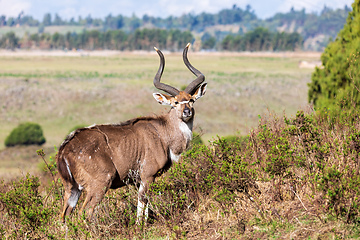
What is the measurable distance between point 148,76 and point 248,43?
99611 mm

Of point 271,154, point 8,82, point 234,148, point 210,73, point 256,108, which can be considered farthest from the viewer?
point 210,73

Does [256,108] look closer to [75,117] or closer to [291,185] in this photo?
[75,117]

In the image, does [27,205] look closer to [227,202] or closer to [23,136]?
[227,202]

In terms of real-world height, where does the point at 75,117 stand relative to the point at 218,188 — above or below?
below

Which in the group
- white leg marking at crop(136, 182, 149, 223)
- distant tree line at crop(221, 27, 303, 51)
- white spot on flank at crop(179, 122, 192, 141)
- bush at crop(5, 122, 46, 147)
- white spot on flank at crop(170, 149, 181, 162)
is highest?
white spot on flank at crop(179, 122, 192, 141)

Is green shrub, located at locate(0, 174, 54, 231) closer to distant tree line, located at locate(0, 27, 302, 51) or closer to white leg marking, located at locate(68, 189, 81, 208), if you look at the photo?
white leg marking, located at locate(68, 189, 81, 208)

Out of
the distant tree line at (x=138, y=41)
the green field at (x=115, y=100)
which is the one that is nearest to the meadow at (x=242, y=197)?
the green field at (x=115, y=100)

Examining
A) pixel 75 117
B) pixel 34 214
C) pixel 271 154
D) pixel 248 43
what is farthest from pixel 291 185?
pixel 248 43

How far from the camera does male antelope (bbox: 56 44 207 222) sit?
25.4 ft

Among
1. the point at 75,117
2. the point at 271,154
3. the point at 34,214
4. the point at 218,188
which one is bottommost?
the point at 75,117

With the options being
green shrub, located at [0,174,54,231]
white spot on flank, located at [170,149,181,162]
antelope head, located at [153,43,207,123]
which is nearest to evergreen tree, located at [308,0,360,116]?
antelope head, located at [153,43,207,123]

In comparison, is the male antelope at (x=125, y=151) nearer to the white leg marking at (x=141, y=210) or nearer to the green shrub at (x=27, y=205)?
the white leg marking at (x=141, y=210)

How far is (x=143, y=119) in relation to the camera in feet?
29.1

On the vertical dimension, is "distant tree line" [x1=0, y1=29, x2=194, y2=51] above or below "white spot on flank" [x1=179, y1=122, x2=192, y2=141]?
below
